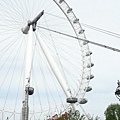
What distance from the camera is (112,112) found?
42906 millimetres

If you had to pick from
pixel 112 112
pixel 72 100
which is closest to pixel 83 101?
pixel 72 100

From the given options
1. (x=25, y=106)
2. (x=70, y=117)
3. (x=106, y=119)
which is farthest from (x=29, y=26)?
(x=106, y=119)

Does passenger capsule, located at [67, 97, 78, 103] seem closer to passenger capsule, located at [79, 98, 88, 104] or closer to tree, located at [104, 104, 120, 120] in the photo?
passenger capsule, located at [79, 98, 88, 104]

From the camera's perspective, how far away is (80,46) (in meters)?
36.2

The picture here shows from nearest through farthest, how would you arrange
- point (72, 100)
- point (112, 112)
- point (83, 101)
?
1. point (72, 100)
2. point (83, 101)
3. point (112, 112)

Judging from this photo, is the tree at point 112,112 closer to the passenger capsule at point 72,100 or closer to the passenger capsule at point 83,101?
the passenger capsule at point 83,101

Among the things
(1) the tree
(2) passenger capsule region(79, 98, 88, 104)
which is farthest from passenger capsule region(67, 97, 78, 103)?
(1) the tree

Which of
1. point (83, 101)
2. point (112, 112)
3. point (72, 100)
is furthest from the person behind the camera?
point (112, 112)

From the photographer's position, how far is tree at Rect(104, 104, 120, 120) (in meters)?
42.1

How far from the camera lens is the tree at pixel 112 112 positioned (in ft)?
138

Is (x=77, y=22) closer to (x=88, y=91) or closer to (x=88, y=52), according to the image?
(x=88, y=52)

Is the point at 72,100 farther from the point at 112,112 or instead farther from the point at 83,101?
the point at 112,112

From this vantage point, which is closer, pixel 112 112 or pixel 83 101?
pixel 83 101

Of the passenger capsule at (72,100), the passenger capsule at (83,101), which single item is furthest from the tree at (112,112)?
the passenger capsule at (72,100)
